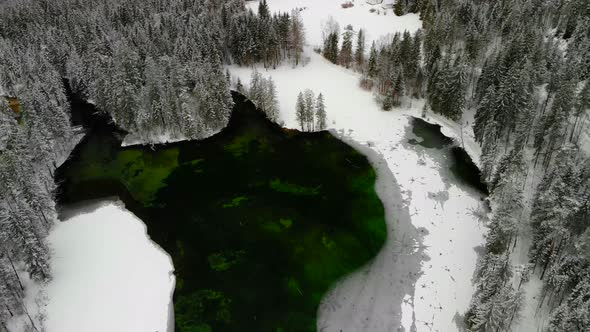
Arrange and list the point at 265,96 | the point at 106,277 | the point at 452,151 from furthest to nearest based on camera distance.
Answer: the point at 265,96
the point at 452,151
the point at 106,277

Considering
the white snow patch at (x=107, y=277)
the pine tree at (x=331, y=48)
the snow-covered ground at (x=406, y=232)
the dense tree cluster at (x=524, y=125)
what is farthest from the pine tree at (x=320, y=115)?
the white snow patch at (x=107, y=277)

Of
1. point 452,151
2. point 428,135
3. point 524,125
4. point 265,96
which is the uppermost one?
point 524,125

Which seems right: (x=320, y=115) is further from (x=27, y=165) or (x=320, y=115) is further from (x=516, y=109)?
(x=27, y=165)

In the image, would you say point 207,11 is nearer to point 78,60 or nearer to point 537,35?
point 78,60

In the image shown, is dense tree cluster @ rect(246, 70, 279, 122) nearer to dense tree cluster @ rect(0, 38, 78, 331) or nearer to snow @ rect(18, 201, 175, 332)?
snow @ rect(18, 201, 175, 332)

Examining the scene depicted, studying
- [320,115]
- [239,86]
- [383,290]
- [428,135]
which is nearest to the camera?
[383,290]

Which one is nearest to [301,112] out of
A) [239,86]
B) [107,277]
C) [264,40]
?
[239,86]

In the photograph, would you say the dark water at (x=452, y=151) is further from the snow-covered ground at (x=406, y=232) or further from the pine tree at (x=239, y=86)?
the pine tree at (x=239, y=86)

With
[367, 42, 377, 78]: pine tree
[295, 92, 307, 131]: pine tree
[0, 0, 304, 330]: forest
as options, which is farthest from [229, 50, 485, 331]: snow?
[0, 0, 304, 330]: forest
